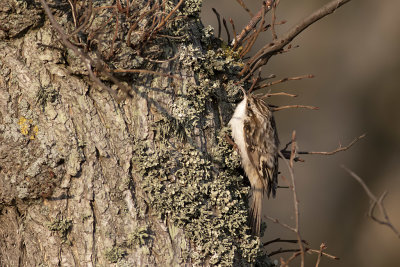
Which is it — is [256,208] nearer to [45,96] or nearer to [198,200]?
[198,200]

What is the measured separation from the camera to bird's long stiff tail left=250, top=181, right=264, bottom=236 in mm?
2844

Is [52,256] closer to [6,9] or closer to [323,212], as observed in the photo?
[6,9]

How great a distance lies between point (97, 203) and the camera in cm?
222

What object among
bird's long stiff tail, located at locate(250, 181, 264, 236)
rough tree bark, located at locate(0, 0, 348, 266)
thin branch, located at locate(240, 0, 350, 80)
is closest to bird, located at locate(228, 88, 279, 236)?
bird's long stiff tail, located at locate(250, 181, 264, 236)

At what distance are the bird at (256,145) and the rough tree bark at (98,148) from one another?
0.50m

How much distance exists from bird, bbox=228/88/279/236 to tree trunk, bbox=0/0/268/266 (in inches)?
20.2

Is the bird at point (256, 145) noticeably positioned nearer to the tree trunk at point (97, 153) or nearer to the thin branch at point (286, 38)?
the thin branch at point (286, 38)

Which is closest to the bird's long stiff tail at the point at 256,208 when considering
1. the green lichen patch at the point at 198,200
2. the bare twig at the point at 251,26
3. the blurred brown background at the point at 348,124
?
the green lichen patch at the point at 198,200

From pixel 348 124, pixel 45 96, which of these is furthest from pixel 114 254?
pixel 348 124

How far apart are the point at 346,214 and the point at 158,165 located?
21.6 ft

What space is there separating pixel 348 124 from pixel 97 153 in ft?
21.8

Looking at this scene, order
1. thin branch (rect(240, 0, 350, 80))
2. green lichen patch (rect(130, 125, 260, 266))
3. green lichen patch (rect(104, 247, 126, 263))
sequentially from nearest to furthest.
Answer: green lichen patch (rect(104, 247, 126, 263))
green lichen patch (rect(130, 125, 260, 266))
thin branch (rect(240, 0, 350, 80))

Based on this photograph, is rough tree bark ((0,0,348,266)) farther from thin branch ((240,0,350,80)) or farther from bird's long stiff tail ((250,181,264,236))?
thin branch ((240,0,350,80))

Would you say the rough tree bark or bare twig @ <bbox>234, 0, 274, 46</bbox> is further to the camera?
bare twig @ <bbox>234, 0, 274, 46</bbox>
